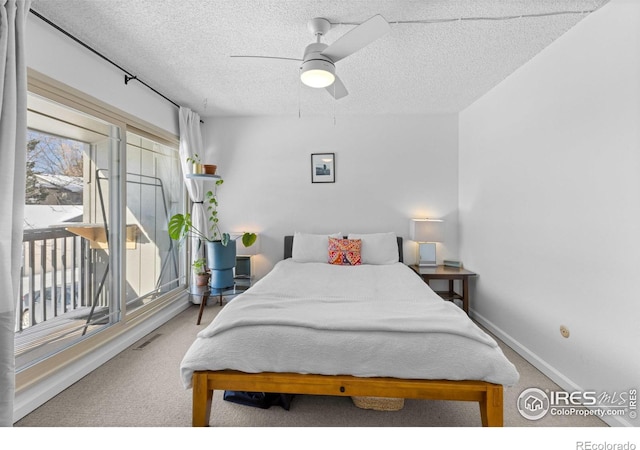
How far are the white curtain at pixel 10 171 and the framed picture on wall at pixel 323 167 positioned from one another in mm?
2880

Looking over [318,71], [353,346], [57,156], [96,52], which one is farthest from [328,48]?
[57,156]

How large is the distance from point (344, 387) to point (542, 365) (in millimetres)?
1784

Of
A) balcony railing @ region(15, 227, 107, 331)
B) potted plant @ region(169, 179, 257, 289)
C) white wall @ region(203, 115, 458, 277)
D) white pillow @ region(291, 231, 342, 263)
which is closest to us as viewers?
balcony railing @ region(15, 227, 107, 331)

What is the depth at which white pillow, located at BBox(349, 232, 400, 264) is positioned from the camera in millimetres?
3620

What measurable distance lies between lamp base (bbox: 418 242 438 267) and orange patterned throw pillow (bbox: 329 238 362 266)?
0.78 meters

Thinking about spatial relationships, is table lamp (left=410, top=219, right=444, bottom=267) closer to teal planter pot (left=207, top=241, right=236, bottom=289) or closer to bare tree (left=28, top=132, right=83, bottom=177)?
teal planter pot (left=207, top=241, right=236, bottom=289)

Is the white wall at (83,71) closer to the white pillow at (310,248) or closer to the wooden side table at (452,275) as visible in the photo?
the white pillow at (310,248)

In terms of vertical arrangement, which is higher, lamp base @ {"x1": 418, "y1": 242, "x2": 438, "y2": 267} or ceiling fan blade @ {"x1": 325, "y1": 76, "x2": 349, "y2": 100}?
ceiling fan blade @ {"x1": 325, "y1": 76, "x2": 349, "y2": 100}

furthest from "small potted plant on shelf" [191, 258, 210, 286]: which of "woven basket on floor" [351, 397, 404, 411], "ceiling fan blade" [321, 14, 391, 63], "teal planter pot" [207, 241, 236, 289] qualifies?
"ceiling fan blade" [321, 14, 391, 63]

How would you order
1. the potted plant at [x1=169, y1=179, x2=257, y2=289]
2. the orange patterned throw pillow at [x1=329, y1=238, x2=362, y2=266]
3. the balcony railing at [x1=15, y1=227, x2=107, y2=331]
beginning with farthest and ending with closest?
1. the orange patterned throw pillow at [x1=329, y1=238, x2=362, y2=266]
2. the potted plant at [x1=169, y1=179, x2=257, y2=289]
3. the balcony railing at [x1=15, y1=227, x2=107, y2=331]

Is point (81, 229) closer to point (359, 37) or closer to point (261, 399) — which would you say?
point (261, 399)

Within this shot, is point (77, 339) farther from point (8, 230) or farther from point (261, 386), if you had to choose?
point (261, 386)

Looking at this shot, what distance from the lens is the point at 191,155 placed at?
12.5 ft

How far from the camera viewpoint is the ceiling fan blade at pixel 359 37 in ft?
5.54
